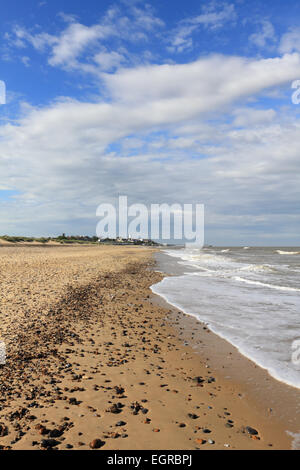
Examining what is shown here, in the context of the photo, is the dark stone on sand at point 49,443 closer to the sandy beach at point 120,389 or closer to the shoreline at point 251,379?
the sandy beach at point 120,389

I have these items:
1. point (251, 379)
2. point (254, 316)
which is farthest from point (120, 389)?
point (254, 316)

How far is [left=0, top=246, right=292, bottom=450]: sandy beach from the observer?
4.09 m

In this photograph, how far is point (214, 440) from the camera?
4.10m

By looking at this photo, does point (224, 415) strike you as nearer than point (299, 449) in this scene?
No

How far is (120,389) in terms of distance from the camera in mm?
5371

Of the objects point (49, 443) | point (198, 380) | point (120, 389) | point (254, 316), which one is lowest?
point (254, 316)

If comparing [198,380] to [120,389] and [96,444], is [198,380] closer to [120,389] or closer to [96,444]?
[120,389]

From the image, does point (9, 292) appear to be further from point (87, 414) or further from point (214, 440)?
point (214, 440)

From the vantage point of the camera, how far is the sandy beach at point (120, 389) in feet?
13.4

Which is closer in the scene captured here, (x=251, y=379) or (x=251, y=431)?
(x=251, y=431)

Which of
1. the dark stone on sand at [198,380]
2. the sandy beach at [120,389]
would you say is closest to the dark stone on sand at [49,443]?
the sandy beach at [120,389]

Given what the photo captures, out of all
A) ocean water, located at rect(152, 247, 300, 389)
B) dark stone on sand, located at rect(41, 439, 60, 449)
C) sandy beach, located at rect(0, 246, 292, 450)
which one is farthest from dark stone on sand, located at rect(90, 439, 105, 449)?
ocean water, located at rect(152, 247, 300, 389)
